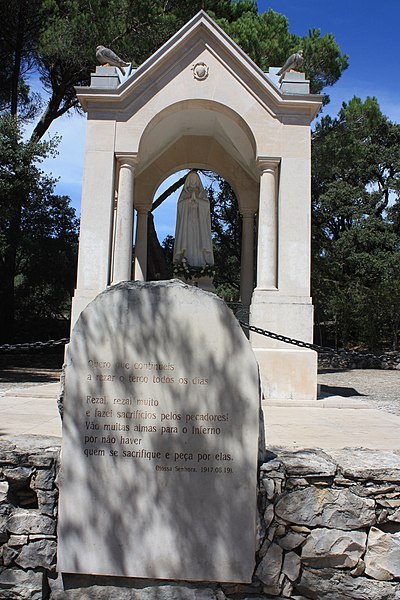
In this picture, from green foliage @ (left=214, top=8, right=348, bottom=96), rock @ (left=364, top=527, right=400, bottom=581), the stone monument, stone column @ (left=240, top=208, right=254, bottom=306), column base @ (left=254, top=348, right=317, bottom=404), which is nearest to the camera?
rock @ (left=364, top=527, right=400, bottom=581)

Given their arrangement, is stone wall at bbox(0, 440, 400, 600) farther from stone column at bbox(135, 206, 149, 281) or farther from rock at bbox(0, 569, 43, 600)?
stone column at bbox(135, 206, 149, 281)

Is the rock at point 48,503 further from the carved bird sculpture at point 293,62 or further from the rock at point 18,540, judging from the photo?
the carved bird sculpture at point 293,62

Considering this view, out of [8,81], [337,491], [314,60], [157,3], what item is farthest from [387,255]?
[337,491]

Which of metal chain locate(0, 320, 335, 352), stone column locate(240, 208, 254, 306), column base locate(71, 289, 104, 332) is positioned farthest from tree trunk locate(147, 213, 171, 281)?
metal chain locate(0, 320, 335, 352)

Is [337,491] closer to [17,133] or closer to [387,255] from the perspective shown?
[17,133]

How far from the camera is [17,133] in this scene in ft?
56.2

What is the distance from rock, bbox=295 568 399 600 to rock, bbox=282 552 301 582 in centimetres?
5

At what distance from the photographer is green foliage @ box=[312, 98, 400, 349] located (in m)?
21.6

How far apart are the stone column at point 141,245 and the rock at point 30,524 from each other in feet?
29.5

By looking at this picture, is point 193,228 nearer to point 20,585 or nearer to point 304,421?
point 304,421

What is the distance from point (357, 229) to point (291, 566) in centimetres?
2632

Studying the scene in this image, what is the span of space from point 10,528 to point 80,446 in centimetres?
78

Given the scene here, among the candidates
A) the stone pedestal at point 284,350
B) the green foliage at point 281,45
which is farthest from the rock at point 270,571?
the green foliage at point 281,45

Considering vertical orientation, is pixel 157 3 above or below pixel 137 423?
above
